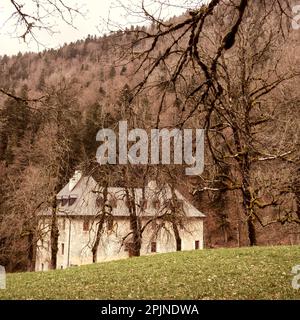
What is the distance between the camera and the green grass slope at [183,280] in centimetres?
990

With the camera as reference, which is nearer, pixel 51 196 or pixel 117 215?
pixel 51 196

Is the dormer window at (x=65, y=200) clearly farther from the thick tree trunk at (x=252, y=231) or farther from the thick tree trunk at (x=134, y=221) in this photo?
the thick tree trunk at (x=252, y=231)

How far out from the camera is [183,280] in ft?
38.2

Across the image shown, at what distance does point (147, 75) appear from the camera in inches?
188

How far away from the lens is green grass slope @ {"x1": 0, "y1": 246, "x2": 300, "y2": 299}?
390 inches

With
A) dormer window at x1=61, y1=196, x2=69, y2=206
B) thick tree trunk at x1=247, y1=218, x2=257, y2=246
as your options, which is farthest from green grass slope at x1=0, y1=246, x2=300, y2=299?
dormer window at x1=61, y1=196, x2=69, y2=206

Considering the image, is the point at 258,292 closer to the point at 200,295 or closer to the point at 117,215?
the point at 200,295

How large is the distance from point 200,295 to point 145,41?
6.70m
